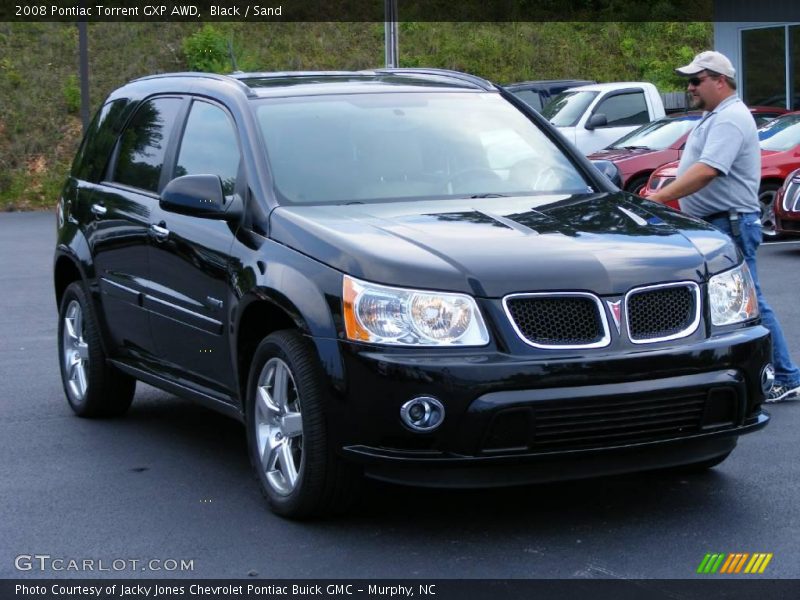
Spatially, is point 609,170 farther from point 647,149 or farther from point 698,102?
point 647,149

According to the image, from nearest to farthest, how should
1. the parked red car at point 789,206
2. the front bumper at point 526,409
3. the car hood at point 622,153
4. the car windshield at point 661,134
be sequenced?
the front bumper at point 526,409 → the parked red car at point 789,206 → the car hood at point 622,153 → the car windshield at point 661,134

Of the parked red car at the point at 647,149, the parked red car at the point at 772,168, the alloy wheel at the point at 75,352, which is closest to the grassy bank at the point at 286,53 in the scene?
the parked red car at the point at 647,149

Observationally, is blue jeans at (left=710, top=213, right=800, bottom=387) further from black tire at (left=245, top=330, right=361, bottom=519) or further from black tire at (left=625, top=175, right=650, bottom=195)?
black tire at (left=625, top=175, right=650, bottom=195)

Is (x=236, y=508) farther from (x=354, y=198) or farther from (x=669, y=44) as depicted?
(x=669, y=44)

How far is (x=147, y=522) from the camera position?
5805 millimetres

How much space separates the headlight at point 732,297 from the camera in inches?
221

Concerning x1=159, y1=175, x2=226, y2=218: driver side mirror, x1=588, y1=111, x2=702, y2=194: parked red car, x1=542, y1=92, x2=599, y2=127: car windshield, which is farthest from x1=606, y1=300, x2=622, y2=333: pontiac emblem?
x1=542, y1=92, x2=599, y2=127: car windshield

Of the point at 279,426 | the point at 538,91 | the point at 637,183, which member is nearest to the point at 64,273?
the point at 279,426

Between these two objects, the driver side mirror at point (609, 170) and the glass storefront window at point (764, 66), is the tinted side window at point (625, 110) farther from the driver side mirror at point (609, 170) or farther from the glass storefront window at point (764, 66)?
the driver side mirror at point (609, 170)

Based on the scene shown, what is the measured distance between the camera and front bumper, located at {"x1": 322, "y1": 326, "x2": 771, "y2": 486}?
200 inches

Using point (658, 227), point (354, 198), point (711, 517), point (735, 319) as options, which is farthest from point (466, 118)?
point (711, 517)

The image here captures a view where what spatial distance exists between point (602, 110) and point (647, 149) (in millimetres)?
4586

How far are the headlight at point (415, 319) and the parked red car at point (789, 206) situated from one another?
1119cm

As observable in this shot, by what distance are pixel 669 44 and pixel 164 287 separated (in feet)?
121
